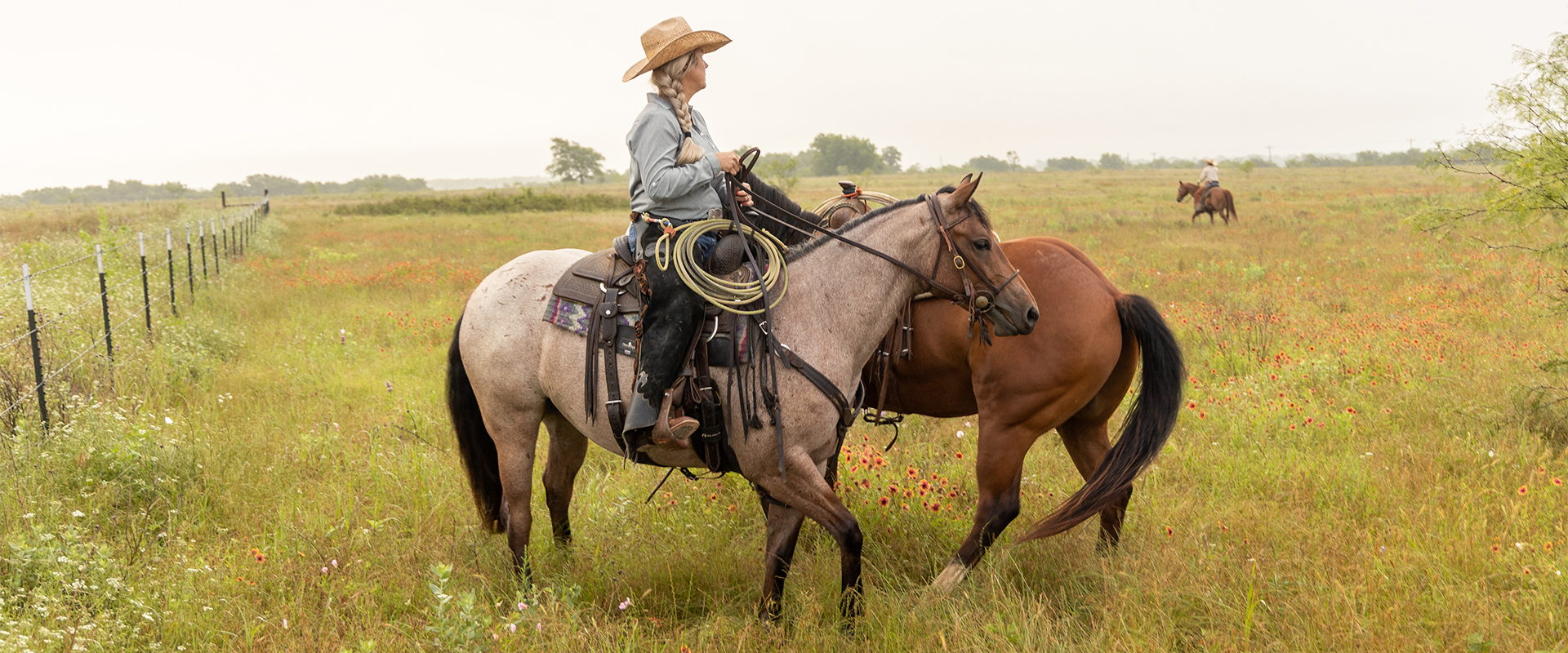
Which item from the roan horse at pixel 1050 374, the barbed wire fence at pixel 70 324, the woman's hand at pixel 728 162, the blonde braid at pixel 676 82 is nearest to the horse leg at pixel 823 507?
the roan horse at pixel 1050 374

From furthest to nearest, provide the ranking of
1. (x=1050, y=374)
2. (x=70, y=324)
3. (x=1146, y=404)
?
1. (x=70, y=324)
2. (x=1146, y=404)
3. (x=1050, y=374)

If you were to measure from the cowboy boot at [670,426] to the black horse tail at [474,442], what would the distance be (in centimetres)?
147

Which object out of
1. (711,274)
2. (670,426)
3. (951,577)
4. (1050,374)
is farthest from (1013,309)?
(670,426)

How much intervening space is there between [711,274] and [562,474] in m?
1.65

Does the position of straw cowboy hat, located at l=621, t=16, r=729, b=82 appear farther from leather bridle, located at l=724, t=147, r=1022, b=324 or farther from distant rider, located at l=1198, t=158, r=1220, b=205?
distant rider, located at l=1198, t=158, r=1220, b=205

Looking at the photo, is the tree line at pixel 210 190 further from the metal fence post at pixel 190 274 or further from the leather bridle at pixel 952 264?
the leather bridle at pixel 952 264

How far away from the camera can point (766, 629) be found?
11.9 ft

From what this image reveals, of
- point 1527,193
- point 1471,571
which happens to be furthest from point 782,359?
point 1527,193

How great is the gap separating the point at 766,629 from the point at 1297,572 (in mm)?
2657

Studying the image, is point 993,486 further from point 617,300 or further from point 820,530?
point 617,300

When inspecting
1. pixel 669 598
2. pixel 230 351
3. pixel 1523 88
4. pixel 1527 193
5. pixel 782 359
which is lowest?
pixel 669 598

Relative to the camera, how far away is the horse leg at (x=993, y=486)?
13.4ft

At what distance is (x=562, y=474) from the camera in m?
4.48

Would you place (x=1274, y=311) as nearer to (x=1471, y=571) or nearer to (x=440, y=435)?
(x=1471, y=571)
